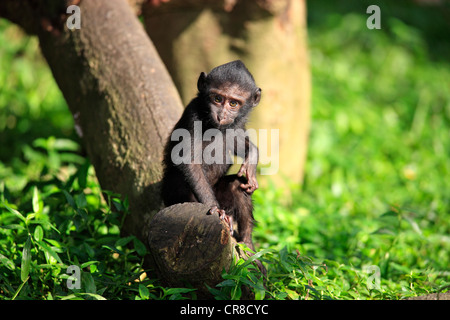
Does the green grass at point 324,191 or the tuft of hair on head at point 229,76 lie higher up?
the tuft of hair on head at point 229,76

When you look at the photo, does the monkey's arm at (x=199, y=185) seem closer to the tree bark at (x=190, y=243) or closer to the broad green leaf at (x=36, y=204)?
the tree bark at (x=190, y=243)

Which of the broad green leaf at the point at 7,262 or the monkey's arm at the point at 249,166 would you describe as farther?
the monkey's arm at the point at 249,166

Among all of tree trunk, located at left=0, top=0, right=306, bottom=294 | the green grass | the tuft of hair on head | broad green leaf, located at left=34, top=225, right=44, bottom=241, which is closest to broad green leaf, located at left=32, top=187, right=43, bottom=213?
the green grass

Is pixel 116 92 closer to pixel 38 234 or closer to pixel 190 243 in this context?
pixel 38 234

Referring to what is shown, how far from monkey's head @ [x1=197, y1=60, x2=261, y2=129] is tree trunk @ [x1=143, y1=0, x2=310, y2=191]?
8.17 feet

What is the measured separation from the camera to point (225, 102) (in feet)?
13.2

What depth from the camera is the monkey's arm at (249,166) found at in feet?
13.4

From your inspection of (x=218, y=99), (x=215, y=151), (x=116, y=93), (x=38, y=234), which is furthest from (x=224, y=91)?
(x=38, y=234)

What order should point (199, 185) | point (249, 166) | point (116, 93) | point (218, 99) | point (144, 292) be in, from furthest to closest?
point (116, 93), point (249, 166), point (218, 99), point (199, 185), point (144, 292)

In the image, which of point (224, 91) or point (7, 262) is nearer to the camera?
point (7, 262)

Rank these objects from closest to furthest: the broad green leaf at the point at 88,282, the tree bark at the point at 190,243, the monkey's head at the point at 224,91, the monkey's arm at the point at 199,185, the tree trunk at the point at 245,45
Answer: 1. the tree bark at the point at 190,243
2. the broad green leaf at the point at 88,282
3. the monkey's arm at the point at 199,185
4. the monkey's head at the point at 224,91
5. the tree trunk at the point at 245,45

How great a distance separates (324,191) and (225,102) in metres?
3.32

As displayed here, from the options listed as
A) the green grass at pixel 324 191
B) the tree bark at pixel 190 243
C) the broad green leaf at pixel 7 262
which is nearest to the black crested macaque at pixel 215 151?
the green grass at pixel 324 191
